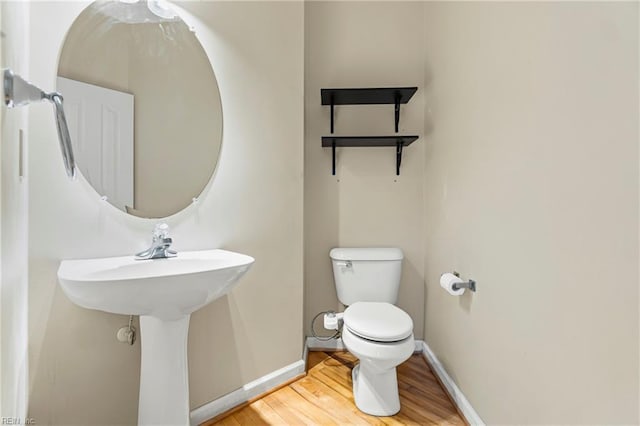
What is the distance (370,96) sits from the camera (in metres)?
1.91

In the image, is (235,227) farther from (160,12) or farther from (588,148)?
(588,148)

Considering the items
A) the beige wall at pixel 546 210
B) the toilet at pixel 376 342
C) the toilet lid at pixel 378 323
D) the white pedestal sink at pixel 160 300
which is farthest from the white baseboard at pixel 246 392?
the beige wall at pixel 546 210

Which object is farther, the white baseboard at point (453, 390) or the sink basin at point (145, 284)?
the white baseboard at point (453, 390)

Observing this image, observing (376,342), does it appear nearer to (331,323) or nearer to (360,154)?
(331,323)

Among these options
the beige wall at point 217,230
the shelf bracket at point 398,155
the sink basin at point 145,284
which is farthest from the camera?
the shelf bracket at point 398,155

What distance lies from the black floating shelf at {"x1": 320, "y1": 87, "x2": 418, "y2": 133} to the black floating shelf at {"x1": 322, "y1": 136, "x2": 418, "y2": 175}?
162mm

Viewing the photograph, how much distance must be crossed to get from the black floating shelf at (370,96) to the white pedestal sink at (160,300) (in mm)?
1200

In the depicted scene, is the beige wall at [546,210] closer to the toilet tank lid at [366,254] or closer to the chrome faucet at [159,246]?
the toilet tank lid at [366,254]

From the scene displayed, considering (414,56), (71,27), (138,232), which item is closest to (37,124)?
(71,27)

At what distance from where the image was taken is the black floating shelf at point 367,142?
6.19 ft

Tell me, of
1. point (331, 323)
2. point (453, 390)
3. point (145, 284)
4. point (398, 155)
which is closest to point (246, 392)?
point (331, 323)

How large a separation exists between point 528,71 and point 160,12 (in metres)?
1.46

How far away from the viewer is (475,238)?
4.52 feet

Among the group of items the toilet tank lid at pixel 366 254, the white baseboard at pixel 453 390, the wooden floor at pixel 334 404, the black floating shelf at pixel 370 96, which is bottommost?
the wooden floor at pixel 334 404
